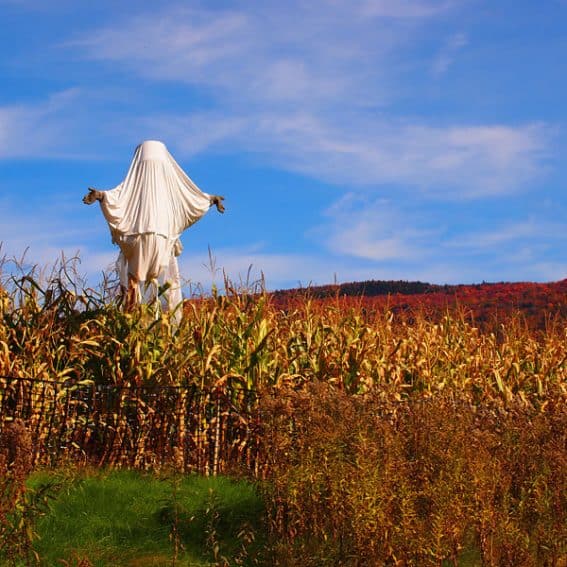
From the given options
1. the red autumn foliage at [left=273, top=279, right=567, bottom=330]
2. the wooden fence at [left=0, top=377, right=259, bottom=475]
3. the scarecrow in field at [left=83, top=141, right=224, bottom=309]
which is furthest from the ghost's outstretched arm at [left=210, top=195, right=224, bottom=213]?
the red autumn foliage at [left=273, top=279, right=567, bottom=330]

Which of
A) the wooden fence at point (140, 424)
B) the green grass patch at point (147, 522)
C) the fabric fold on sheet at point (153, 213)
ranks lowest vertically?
the green grass patch at point (147, 522)

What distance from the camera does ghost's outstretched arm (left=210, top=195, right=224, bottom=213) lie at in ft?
33.7

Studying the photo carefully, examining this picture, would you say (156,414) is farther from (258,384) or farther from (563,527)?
(563,527)

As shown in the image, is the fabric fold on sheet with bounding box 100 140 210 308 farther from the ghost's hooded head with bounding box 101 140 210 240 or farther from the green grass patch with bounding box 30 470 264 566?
the green grass patch with bounding box 30 470 264 566

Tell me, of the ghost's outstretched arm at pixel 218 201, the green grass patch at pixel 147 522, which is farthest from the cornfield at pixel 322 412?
the ghost's outstretched arm at pixel 218 201

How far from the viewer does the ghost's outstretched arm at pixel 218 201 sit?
10281 millimetres

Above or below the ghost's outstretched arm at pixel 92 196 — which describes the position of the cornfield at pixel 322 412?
below

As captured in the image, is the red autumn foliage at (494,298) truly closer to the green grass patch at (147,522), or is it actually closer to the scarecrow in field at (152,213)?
the scarecrow in field at (152,213)

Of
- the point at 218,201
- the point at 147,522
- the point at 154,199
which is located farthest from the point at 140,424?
the point at 218,201

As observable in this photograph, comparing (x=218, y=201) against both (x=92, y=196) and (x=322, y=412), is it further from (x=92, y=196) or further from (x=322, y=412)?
(x=322, y=412)

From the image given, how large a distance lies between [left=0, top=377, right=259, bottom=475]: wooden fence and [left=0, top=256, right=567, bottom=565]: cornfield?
16 millimetres

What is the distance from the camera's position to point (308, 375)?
A: 8.23 metres

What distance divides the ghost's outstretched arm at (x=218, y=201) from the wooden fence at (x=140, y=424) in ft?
10.9

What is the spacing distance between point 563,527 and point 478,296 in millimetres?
19589
